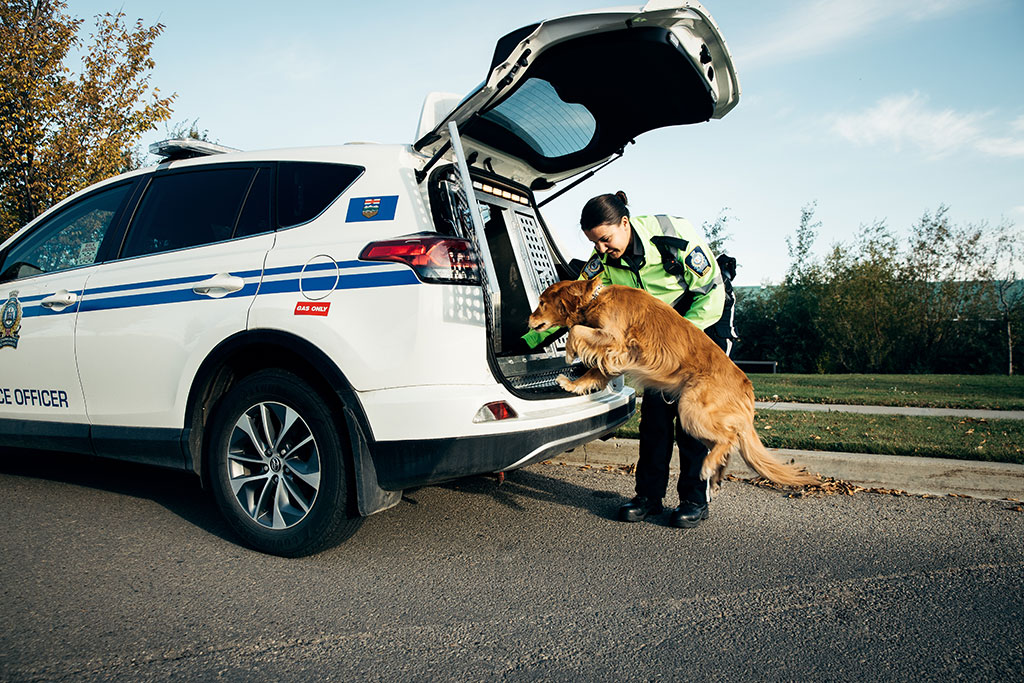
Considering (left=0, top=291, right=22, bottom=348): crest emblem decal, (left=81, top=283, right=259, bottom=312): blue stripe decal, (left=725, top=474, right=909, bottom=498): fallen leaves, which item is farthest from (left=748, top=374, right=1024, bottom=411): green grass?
(left=0, top=291, right=22, bottom=348): crest emblem decal

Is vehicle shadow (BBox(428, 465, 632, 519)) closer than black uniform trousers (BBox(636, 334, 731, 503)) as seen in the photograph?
No

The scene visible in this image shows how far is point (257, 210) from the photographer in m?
3.49

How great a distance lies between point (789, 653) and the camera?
2367 millimetres

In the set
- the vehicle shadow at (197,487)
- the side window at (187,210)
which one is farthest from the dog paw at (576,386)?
the side window at (187,210)

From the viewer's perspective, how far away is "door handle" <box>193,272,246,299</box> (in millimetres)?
3281

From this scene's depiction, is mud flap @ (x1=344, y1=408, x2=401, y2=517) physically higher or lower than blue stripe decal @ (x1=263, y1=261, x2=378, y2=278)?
lower

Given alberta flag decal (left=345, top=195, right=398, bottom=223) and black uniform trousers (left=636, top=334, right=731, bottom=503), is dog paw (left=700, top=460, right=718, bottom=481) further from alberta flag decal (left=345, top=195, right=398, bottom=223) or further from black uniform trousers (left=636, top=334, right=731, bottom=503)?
alberta flag decal (left=345, top=195, right=398, bottom=223)

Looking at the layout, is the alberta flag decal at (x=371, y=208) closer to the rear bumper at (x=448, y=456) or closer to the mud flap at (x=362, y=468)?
the mud flap at (x=362, y=468)

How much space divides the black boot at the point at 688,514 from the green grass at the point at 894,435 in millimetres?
1733

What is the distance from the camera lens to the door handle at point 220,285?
3281 millimetres

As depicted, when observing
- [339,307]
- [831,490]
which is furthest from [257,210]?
[831,490]

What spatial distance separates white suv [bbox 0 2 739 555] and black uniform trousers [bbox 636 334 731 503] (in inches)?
7.9

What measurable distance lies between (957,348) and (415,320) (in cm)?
→ 2579

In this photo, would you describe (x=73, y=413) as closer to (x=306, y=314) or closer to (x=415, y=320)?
(x=306, y=314)
